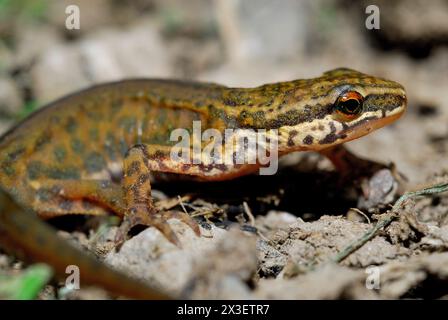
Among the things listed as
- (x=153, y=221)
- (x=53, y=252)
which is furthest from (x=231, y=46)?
(x=53, y=252)

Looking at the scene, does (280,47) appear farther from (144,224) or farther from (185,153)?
(144,224)

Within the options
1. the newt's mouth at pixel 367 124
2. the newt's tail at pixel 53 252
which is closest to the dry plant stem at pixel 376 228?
the newt's mouth at pixel 367 124

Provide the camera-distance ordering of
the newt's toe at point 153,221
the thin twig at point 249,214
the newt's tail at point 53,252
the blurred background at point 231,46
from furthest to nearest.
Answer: the blurred background at point 231,46 < the thin twig at point 249,214 < the newt's toe at point 153,221 < the newt's tail at point 53,252

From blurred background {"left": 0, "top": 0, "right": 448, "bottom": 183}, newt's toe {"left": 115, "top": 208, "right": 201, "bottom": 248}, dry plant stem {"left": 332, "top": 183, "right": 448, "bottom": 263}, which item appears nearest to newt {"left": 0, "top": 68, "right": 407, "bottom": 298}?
newt's toe {"left": 115, "top": 208, "right": 201, "bottom": 248}

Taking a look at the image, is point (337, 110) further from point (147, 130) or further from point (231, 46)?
point (231, 46)

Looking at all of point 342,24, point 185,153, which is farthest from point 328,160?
point 342,24

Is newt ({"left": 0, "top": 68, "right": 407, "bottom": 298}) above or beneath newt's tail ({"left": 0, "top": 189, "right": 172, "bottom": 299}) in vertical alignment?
above

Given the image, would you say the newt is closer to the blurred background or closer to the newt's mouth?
the newt's mouth

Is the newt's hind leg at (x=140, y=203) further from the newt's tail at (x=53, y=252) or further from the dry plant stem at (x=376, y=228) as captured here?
the dry plant stem at (x=376, y=228)
